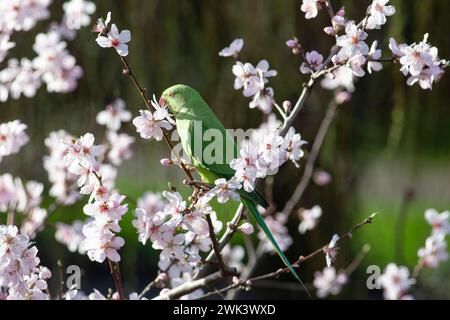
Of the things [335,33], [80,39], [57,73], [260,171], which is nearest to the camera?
[260,171]

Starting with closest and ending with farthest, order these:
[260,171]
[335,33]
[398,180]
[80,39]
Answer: [260,171] → [335,33] → [80,39] → [398,180]

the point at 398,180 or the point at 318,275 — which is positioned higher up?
the point at 398,180

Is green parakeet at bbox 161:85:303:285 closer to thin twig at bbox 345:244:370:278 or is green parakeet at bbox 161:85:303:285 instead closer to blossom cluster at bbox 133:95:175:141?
blossom cluster at bbox 133:95:175:141

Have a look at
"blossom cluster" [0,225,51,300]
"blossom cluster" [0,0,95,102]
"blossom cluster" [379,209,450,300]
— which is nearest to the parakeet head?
"blossom cluster" [0,225,51,300]

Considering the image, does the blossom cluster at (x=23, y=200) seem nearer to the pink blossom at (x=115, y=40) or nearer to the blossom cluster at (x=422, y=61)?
the pink blossom at (x=115, y=40)

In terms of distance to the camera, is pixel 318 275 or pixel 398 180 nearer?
pixel 318 275

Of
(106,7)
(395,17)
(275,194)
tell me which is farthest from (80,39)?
(395,17)

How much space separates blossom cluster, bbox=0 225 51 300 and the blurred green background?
939mm

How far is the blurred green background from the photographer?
199 centimetres

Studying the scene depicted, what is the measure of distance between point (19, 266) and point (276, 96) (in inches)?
45.1

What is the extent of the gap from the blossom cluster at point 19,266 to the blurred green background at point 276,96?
939mm

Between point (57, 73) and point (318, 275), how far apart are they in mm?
874

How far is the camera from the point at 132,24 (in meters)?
2.00
